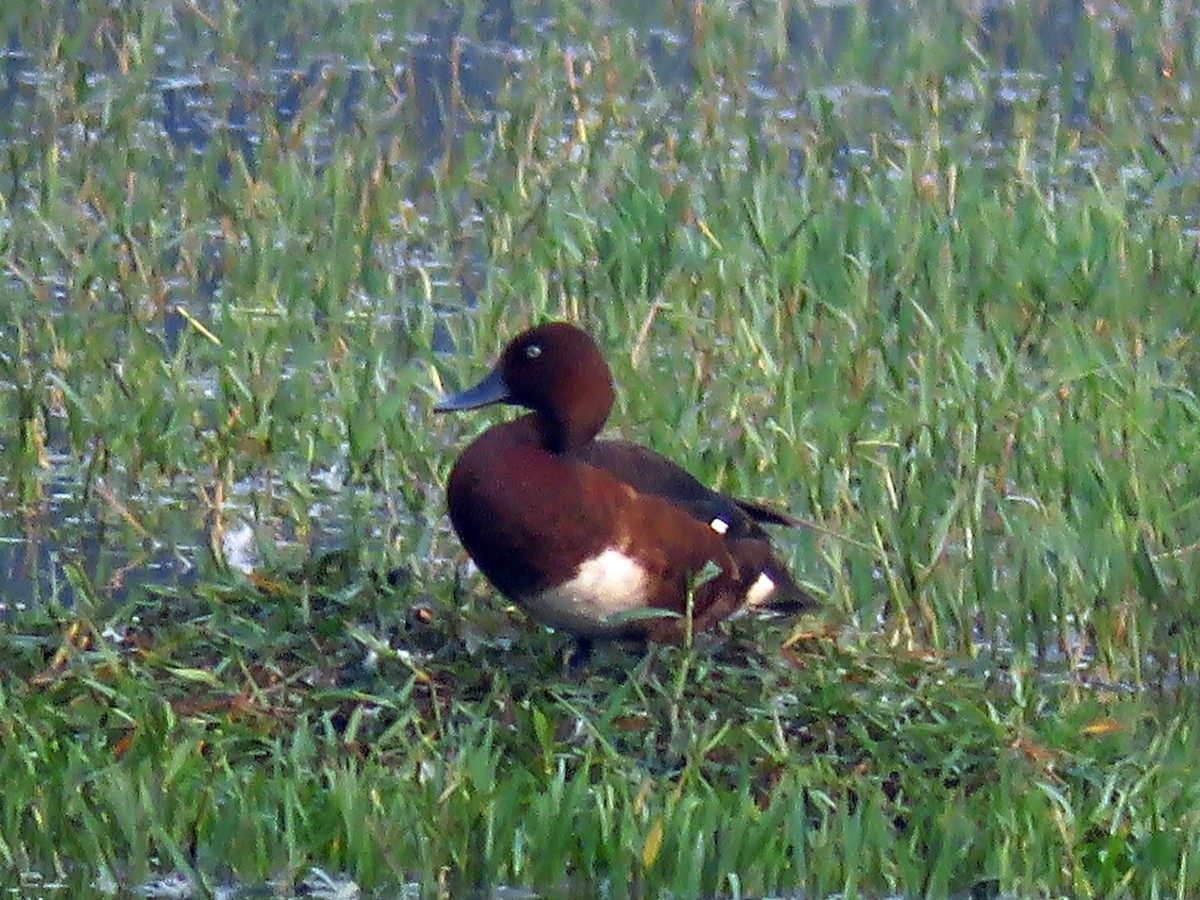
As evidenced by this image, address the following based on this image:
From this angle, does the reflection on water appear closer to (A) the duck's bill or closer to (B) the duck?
(A) the duck's bill

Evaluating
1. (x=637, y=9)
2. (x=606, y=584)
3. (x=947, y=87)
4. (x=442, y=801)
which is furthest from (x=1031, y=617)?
(x=637, y=9)

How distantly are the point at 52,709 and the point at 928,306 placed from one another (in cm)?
348

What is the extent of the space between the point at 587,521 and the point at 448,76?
5625 millimetres

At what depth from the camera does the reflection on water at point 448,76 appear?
9289 millimetres

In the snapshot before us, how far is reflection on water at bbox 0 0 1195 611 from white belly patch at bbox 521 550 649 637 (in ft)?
8.50

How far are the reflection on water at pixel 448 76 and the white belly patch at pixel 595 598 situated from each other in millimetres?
2591

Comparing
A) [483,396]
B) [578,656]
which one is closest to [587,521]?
[578,656]

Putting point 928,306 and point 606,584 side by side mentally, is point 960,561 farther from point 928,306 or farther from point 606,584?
point 928,306

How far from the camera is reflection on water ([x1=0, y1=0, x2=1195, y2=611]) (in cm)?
929

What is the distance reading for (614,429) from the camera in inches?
264

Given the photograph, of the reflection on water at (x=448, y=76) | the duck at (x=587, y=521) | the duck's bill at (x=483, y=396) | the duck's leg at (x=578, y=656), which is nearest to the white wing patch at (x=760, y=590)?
the duck at (x=587, y=521)

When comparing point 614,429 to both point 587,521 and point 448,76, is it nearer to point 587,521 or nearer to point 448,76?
point 587,521

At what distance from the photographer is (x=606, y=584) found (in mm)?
5211

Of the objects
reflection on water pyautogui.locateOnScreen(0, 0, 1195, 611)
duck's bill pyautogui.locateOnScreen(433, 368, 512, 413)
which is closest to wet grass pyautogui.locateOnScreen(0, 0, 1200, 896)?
reflection on water pyautogui.locateOnScreen(0, 0, 1195, 611)
